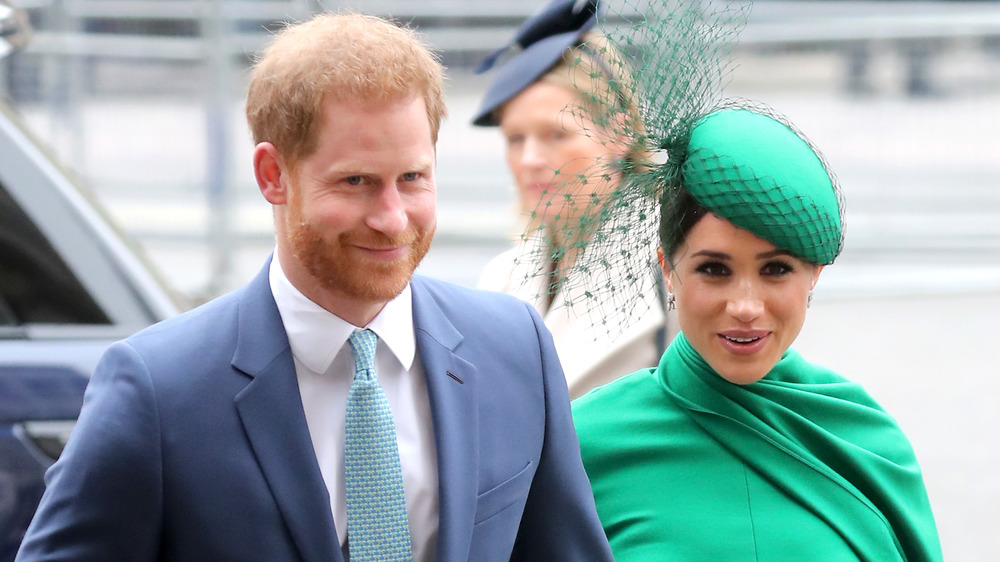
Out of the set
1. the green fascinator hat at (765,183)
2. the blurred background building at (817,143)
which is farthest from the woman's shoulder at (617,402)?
the blurred background building at (817,143)

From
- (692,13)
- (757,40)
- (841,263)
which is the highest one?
(757,40)

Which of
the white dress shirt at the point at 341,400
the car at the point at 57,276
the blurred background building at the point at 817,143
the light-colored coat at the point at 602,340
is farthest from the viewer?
the blurred background building at the point at 817,143

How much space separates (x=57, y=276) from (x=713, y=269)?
5.48ft

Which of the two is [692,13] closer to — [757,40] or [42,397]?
[42,397]

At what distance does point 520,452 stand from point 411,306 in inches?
11.1

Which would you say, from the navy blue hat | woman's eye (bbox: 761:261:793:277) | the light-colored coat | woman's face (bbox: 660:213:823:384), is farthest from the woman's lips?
the navy blue hat

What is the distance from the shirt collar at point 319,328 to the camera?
1.91m

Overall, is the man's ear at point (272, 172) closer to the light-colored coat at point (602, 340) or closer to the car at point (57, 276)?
the light-colored coat at point (602, 340)

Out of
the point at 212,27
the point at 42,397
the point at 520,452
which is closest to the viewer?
the point at 520,452

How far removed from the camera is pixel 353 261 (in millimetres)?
1846

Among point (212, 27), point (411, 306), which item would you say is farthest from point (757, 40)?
point (411, 306)

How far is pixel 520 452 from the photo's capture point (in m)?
2.01

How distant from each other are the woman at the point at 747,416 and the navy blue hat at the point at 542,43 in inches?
33.3

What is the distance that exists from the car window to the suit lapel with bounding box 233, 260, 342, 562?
1.37 meters
